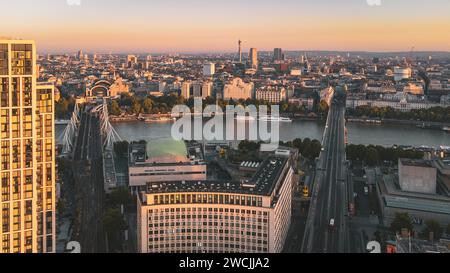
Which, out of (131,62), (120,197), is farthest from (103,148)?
(131,62)

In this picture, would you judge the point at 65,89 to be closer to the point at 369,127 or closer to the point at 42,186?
the point at 369,127

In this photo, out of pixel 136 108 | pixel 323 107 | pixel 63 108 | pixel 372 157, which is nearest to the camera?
pixel 372 157

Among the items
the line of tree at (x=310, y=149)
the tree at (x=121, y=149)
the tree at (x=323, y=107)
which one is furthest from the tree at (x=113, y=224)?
the tree at (x=323, y=107)

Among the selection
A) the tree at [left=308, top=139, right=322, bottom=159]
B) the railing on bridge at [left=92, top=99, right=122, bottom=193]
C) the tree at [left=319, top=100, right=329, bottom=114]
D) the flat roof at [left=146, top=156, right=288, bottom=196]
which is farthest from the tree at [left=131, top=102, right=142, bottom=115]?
the flat roof at [left=146, top=156, right=288, bottom=196]

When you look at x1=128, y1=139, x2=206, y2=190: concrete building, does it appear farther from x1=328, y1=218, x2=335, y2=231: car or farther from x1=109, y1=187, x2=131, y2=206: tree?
x1=328, y1=218, x2=335, y2=231: car

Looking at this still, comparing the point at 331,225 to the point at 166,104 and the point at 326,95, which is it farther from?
the point at 326,95
